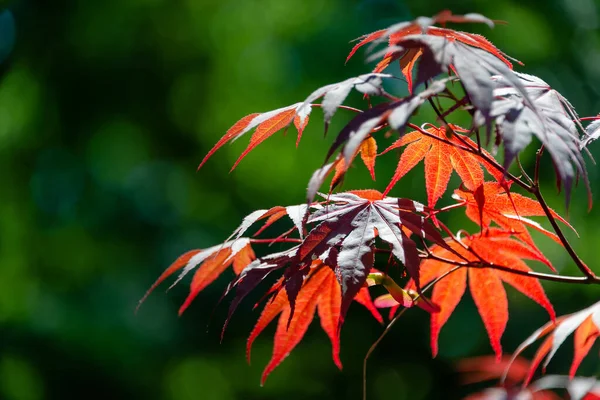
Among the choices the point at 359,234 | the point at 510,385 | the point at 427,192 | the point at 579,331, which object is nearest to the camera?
the point at 359,234

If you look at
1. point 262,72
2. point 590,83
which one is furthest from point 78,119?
point 590,83

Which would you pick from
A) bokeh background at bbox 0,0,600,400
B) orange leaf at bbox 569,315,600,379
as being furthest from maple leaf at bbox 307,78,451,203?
bokeh background at bbox 0,0,600,400

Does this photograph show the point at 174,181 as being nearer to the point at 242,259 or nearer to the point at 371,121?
the point at 242,259

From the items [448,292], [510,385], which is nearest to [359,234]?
[448,292]

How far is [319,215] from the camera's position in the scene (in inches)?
26.2

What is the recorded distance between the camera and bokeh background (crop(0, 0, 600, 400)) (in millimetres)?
4844

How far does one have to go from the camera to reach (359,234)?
0.62m

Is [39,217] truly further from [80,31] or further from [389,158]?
[389,158]

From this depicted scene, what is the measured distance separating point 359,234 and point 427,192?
137 millimetres

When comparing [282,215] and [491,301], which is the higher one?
[282,215]

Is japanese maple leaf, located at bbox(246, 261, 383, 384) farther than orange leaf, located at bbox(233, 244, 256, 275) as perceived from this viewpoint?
No

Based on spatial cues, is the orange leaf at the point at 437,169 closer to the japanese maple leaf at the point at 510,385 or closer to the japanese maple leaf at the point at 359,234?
the japanese maple leaf at the point at 359,234

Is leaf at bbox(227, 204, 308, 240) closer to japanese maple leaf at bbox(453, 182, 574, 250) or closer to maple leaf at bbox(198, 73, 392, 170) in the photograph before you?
maple leaf at bbox(198, 73, 392, 170)

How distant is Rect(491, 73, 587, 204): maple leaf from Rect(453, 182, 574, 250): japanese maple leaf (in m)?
0.14
